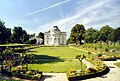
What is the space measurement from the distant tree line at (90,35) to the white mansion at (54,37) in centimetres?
1735

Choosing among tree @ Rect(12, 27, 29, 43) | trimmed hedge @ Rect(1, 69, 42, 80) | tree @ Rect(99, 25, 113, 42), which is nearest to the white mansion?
tree @ Rect(12, 27, 29, 43)

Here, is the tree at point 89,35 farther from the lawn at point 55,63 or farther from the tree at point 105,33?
the lawn at point 55,63

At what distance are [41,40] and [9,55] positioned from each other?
98634 mm

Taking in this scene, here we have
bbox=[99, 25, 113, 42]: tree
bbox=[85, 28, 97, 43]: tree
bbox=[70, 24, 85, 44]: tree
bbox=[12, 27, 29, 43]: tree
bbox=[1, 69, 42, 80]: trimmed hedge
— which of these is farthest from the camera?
bbox=[99, 25, 113, 42]: tree

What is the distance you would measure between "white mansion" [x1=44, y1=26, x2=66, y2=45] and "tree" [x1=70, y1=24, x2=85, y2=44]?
2052cm

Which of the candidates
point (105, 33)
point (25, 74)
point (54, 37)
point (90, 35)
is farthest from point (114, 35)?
point (25, 74)

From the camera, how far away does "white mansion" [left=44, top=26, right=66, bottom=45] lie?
397ft

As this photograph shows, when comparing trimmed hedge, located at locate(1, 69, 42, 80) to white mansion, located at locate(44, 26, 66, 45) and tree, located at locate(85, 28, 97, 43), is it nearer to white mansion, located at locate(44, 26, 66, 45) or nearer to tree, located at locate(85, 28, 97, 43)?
tree, located at locate(85, 28, 97, 43)

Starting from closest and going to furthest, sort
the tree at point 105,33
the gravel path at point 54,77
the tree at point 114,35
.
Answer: the gravel path at point 54,77
the tree at point 114,35
the tree at point 105,33

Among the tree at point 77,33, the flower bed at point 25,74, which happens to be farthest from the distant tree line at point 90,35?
the flower bed at point 25,74

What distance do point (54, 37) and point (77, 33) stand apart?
26.3 m

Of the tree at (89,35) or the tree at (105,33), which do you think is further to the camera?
the tree at (105,33)

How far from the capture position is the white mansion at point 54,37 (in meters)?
121

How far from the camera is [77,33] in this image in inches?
3888
